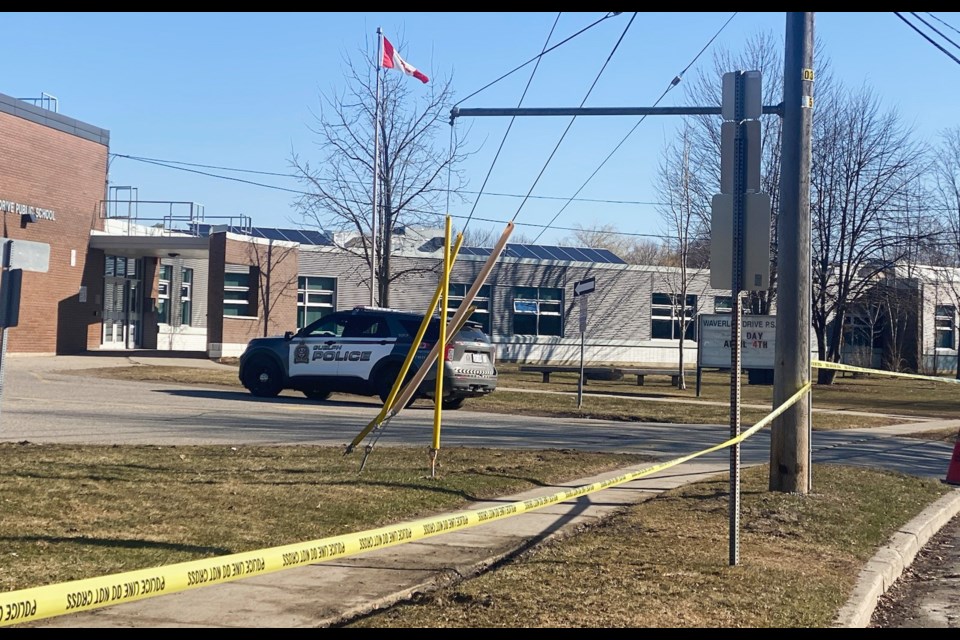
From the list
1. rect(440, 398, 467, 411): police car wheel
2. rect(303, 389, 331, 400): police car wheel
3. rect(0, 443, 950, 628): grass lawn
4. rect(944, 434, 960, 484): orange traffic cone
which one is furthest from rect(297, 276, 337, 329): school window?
rect(944, 434, 960, 484): orange traffic cone

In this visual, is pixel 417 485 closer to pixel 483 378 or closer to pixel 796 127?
pixel 796 127

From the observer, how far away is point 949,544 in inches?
370

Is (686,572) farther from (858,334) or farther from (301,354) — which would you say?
(858,334)

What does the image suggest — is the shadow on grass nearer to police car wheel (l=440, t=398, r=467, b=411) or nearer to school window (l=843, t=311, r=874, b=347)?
police car wheel (l=440, t=398, r=467, b=411)

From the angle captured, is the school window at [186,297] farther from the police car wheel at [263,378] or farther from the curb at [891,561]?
the curb at [891,561]

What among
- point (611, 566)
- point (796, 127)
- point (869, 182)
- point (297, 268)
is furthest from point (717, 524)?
point (297, 268)

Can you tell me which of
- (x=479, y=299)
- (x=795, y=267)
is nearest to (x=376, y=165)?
(x=479, y=299)

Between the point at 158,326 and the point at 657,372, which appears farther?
the point at 158,326

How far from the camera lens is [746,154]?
24.3 ft

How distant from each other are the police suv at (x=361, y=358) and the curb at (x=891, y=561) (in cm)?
985

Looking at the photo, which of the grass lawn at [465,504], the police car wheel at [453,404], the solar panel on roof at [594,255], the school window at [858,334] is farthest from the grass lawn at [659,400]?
the school window at [858,334]

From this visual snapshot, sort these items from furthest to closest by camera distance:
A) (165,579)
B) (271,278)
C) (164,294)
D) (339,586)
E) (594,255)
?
1. (594,255)
2. (164,294)
3. (271,278)
4. (339,586)
5. (165,579)

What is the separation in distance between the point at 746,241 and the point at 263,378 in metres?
15.3

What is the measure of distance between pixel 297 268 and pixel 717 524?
32464 millimetres
